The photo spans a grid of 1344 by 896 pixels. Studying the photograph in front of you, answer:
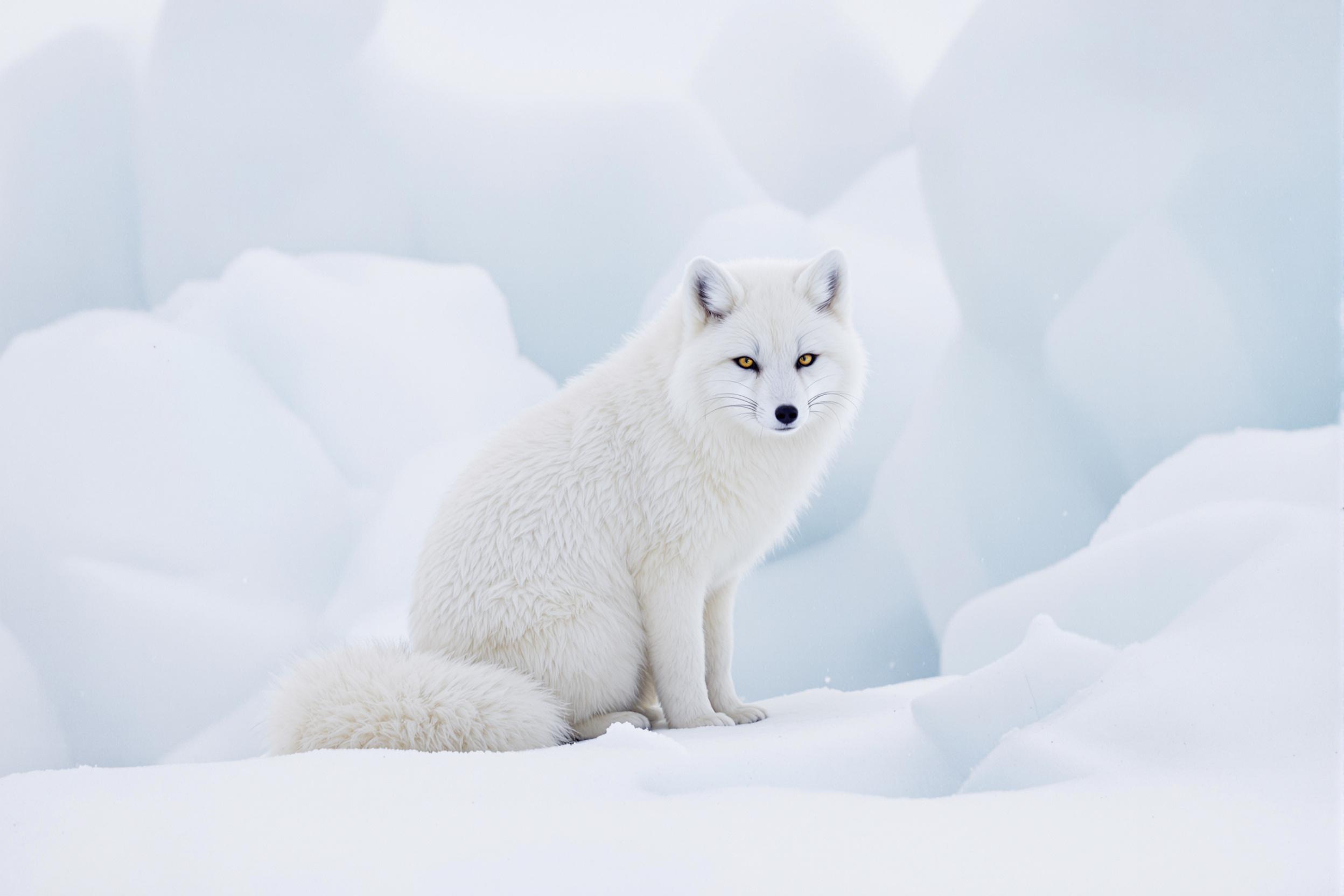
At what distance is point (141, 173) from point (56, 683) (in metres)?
2.12

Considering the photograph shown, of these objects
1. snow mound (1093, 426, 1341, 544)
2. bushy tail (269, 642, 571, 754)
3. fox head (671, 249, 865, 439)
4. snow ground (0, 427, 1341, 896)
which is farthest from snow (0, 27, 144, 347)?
snow mound (1093, 426, 1341, 544)

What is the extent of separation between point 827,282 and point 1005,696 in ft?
3.98

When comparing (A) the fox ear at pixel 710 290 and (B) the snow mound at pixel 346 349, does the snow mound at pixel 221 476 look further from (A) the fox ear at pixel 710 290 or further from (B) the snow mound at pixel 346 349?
(A) the fox ear at pixel 710 290

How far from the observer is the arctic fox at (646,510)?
2426 millimetres

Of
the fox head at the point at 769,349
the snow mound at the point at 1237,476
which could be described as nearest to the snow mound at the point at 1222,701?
the fox head at the point at 769,349

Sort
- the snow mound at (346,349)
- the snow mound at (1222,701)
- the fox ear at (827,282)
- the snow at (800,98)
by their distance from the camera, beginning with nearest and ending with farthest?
the snow mound at (1222,701), the fox ear at (827,282), the snow mound at (346,349), the snow at (800,98)

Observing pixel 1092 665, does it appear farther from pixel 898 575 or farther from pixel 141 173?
pixel 141 173

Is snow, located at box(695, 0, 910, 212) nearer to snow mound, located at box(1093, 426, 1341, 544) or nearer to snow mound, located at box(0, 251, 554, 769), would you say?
snow mound, located at box(0, 251, 554, 769)

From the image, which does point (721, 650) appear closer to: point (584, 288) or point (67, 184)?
point (584, 288)

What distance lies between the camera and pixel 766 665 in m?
4.06

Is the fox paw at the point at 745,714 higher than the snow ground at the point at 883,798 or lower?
lower

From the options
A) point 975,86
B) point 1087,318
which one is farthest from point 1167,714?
point 975,86

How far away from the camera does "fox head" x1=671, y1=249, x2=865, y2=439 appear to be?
2434 mm

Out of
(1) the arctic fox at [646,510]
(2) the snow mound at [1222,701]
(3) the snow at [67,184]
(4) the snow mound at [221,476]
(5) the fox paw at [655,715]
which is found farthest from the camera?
(3) the snow at [67,184]
